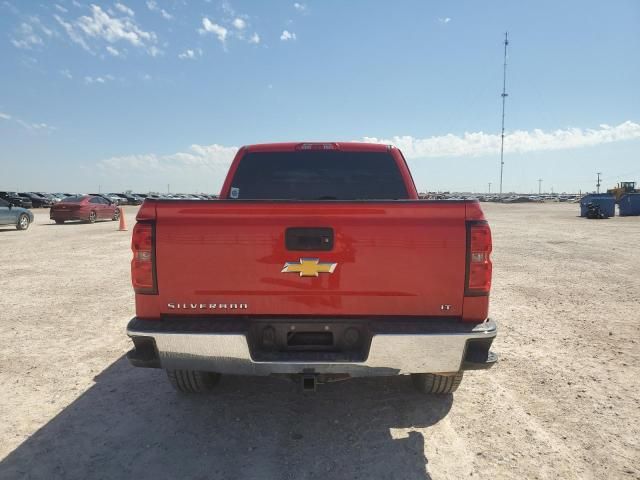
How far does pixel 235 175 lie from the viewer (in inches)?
162

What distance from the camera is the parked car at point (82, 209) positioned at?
22.3 meters

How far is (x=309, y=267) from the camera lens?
8.40 feet

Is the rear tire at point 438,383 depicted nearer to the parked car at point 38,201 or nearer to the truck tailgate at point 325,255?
the truck tailgate at point 325,255

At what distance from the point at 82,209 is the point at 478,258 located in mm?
24845

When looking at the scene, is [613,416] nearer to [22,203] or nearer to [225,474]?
[225,474]

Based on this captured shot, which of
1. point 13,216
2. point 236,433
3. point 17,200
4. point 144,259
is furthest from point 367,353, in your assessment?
point 17,200

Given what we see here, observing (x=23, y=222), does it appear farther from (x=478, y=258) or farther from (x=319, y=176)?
(x=478, y=258)

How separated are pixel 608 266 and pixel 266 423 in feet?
31.9

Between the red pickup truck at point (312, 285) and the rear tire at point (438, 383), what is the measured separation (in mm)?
718

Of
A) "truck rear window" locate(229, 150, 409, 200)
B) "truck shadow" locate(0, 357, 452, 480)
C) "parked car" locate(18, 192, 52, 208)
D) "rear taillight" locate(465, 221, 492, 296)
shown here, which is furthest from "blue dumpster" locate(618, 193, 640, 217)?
"parked car" locate(18, 192, 52, 208)

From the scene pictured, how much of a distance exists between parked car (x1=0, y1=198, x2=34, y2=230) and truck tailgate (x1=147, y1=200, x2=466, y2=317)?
19.7 metres

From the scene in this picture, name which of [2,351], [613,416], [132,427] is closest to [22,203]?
[2,351]

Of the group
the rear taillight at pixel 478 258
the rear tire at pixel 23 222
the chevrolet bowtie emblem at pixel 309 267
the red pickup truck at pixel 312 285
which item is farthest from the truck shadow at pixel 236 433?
the rear tire at pixel 23 222

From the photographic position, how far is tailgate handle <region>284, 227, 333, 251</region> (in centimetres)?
255
